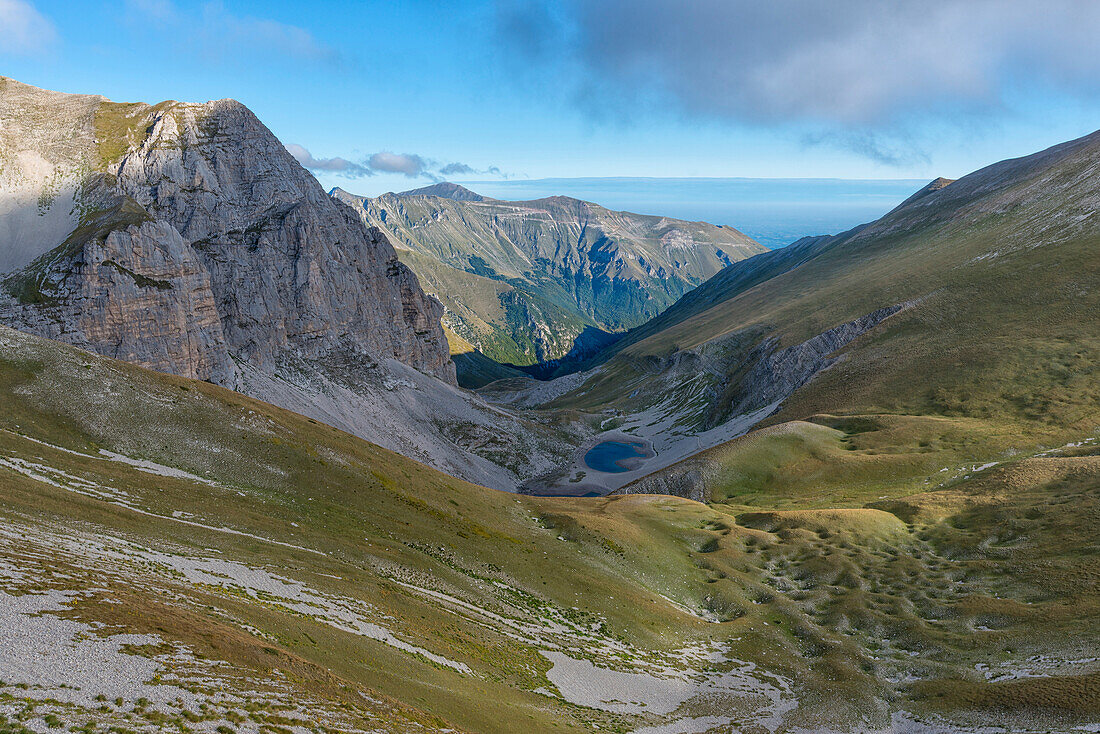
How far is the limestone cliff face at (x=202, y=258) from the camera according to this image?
10138 cm

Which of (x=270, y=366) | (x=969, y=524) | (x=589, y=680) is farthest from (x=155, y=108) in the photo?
(x=969, y=524)

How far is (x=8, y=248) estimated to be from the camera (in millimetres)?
106938

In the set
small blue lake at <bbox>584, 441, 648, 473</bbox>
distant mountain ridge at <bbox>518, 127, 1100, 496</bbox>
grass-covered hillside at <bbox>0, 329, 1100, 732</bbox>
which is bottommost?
small blue lake at <bbox>584, 441, 648, 473</bbox>

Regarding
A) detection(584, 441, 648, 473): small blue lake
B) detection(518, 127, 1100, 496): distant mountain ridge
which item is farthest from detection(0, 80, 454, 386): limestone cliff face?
detection(518, 127, 1100, 496): distant mountain ridge

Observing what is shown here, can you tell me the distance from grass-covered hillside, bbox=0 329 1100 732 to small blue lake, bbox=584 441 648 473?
289 feet

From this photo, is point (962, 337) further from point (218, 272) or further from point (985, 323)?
point (218, 272)

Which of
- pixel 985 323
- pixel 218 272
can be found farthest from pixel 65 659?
pixel 985 323

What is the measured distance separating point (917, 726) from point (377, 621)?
35.4 metres

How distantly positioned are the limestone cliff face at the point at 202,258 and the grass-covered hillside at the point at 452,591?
155 feet

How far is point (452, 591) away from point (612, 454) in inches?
5271

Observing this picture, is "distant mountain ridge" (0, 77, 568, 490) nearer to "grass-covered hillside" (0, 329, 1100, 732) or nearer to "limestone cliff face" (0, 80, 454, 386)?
"limestone cliff face" (0, 80, 454, 386)

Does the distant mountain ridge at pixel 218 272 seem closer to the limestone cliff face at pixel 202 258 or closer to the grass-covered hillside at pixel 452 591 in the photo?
the limestone cliff face at pixel 202 258

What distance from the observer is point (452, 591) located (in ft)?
154

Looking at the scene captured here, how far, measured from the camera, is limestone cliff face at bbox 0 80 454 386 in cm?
10138
